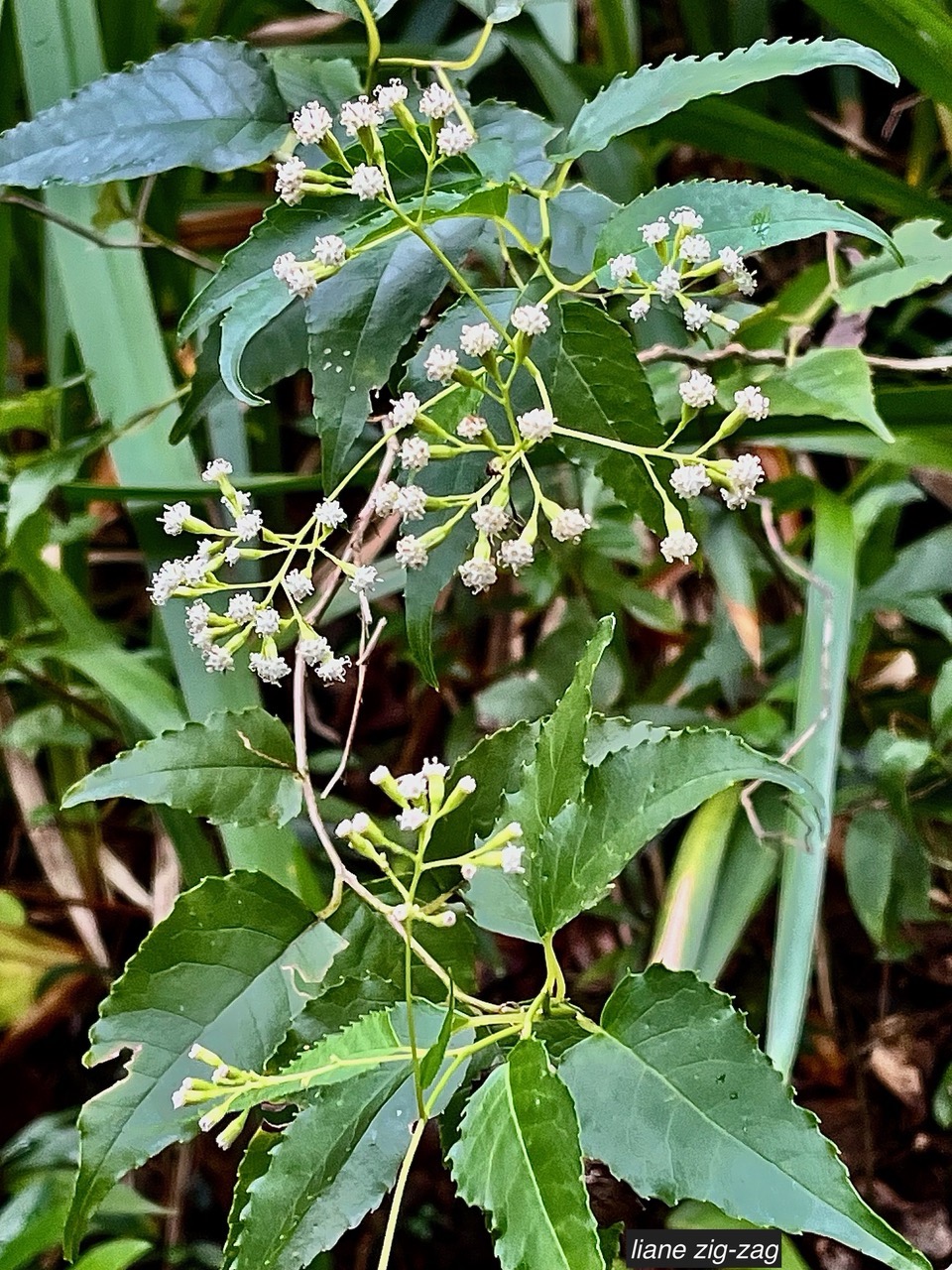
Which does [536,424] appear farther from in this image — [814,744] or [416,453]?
[814,744]

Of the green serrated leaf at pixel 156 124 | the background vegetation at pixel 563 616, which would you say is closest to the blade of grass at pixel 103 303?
the background vegetation at pixel 563 616

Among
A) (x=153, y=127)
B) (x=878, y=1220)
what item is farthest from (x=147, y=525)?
(x=878, y=1220)

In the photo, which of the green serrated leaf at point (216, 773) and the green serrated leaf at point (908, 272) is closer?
the green serrated leaf at point (216, 773)

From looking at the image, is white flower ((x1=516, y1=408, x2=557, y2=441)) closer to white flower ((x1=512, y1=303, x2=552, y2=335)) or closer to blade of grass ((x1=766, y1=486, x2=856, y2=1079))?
white flower ((x1=512, y1=303, x2=552, y2=335))

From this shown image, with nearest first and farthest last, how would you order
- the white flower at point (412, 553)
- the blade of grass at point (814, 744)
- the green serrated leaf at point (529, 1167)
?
the green serrated leaf at point (529, 1167), the white flower at point (412, 553), the blade of grass at point (814, 744)

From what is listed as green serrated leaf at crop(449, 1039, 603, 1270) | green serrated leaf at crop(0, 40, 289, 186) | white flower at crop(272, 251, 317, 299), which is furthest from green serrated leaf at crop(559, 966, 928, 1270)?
green serrated leaf at crop(0, 40, 289, 186)

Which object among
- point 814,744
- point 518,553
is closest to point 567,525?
point 518,553

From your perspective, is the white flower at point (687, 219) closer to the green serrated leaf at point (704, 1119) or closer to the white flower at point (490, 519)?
the white flower at point (490, 519)
